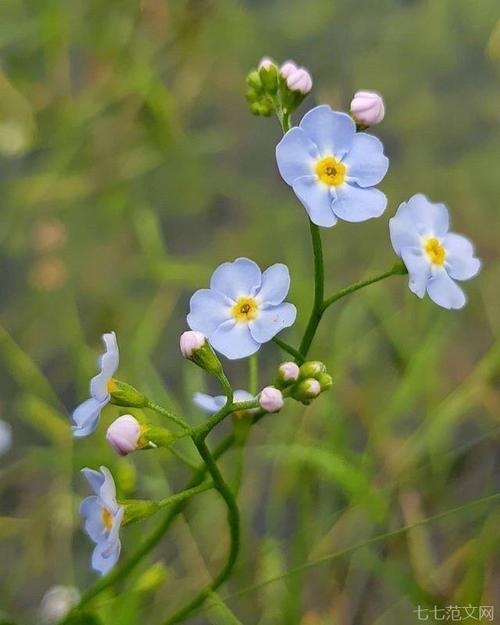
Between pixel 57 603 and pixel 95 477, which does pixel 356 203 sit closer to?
pixel 95 477

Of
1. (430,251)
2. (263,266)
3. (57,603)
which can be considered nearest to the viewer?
(430,251)

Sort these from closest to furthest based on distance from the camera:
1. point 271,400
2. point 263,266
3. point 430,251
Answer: point 271,400, point 430,251, point 263,266

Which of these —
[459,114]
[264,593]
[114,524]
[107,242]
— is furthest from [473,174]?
[114,524]

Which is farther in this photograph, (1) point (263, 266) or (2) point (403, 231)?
(1) point (263, 266)

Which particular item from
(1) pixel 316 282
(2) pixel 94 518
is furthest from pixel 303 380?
(2) pixel 94 518

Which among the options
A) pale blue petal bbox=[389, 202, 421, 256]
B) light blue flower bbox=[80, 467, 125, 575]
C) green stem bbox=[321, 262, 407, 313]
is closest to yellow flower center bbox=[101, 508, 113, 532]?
light blue flower bbox=[80, 467, 125, 575]

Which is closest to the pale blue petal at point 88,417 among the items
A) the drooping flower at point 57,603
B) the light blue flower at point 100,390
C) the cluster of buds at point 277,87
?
the light blue flower at point 100,390
